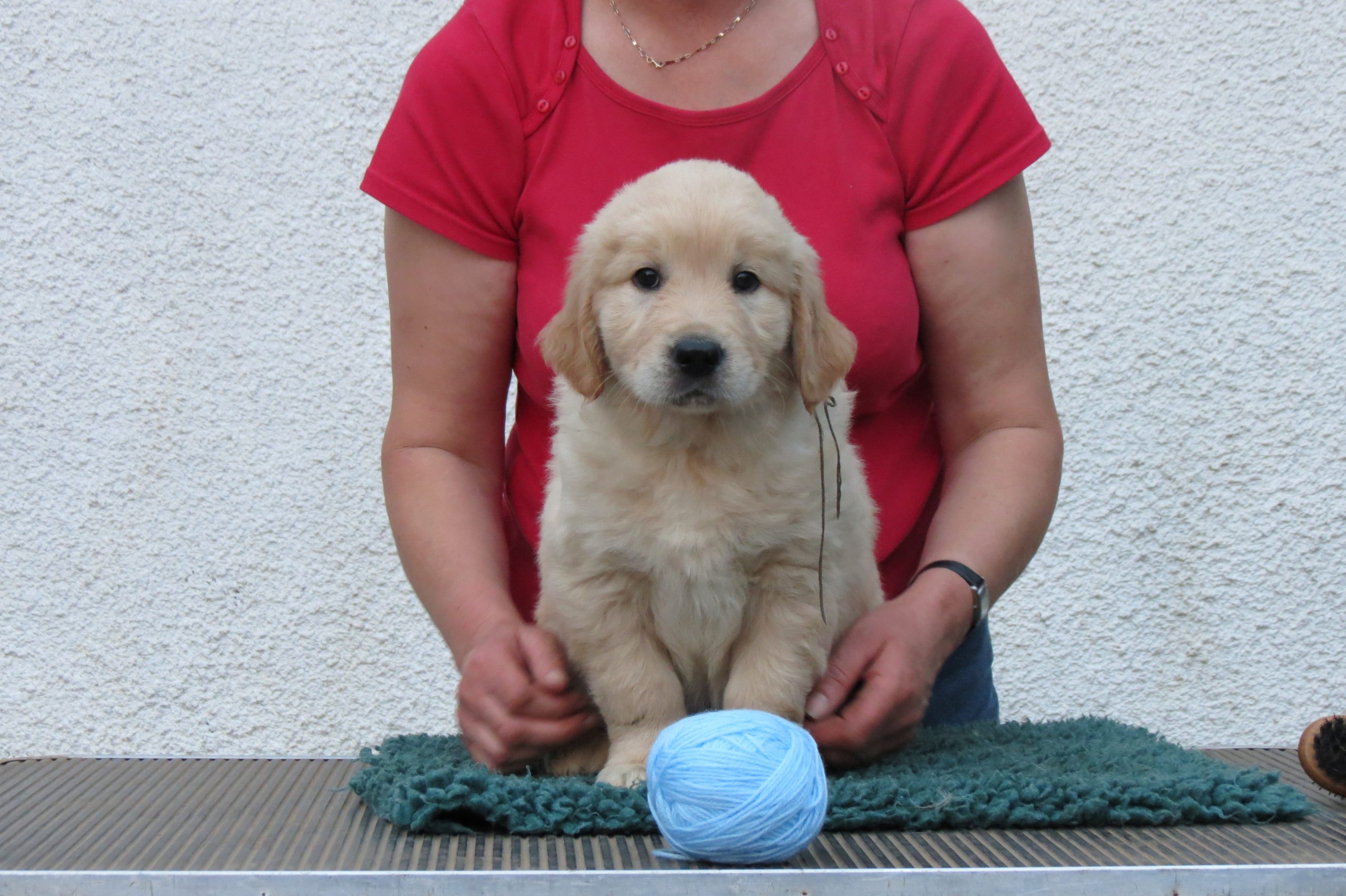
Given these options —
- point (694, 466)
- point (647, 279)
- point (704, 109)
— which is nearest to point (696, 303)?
point (647, 279)

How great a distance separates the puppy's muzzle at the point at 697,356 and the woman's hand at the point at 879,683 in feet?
1.58

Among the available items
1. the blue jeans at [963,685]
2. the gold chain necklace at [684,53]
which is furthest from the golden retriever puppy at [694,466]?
the blue jeans at [963,685]

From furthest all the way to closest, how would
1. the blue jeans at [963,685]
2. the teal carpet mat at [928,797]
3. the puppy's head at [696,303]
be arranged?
the blue jeans at [963,685] < the puppy's head at [696,303] < the teal carpet mat at [928,797]

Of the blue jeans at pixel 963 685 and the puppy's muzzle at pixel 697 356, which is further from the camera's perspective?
the blue jeans at pixel 963 685

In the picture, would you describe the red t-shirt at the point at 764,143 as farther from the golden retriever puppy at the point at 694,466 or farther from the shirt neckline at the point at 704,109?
the golden retriever puppy at the point at 694,466

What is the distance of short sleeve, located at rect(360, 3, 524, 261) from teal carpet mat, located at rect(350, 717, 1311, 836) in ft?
2.99

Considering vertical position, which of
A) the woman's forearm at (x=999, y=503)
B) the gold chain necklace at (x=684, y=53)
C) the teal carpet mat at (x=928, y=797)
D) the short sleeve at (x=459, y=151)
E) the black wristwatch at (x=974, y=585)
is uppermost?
the gold chain necklace at (x=684, y=53)

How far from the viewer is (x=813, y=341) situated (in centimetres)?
169

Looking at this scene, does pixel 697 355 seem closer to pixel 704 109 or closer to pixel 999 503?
pixel 704 109

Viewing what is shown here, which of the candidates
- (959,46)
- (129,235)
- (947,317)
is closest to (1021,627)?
(947,317)

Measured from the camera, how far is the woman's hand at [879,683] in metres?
1.70

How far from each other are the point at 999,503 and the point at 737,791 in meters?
0.96

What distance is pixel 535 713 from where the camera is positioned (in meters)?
1.75

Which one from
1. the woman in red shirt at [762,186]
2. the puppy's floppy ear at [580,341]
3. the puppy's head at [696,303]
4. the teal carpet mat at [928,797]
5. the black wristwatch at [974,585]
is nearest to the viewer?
the teal carpet mat at [928,797]
